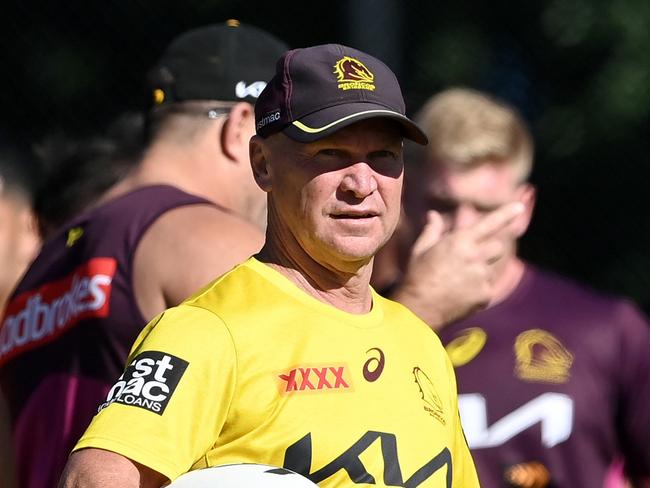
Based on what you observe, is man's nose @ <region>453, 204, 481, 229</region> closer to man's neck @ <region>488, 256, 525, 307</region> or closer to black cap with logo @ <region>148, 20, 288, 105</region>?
man's neck @ <region>488, 256, 525, 307</region>

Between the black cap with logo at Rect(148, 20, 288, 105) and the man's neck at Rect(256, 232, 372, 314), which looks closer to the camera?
the man's neck at Rect(256, 232, 372, 314)

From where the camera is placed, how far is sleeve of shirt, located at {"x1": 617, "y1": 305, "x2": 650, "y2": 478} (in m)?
4.40

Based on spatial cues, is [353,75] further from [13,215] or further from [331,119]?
[13,215]

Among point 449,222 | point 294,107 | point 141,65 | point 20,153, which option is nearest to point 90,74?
point 141,65

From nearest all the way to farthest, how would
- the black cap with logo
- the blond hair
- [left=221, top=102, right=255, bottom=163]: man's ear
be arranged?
1. [left=221, top=102, right=255, bottom=163]: man's ear
2. the black cap with logo
3. the blond hair

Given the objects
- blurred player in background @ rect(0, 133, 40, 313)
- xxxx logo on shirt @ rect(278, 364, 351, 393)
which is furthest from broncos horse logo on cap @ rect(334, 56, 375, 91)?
blurred player in background @ rect(0, 133, 40, 313)

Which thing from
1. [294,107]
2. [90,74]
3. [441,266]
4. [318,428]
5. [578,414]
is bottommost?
[90,74]

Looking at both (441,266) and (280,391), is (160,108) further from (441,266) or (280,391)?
(280,391)

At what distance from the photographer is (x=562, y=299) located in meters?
4.61

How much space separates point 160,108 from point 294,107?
142 centimetres

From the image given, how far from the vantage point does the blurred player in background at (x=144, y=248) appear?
134 inches

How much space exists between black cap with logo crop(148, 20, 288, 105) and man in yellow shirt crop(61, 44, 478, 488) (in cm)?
118

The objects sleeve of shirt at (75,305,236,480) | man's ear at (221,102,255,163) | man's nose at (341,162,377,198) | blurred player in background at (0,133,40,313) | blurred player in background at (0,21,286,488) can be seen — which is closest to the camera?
sleeve of shirt at (75,305,236,480)

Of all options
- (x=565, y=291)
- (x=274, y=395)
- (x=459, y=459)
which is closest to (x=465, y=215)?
(x=565, y=291)
